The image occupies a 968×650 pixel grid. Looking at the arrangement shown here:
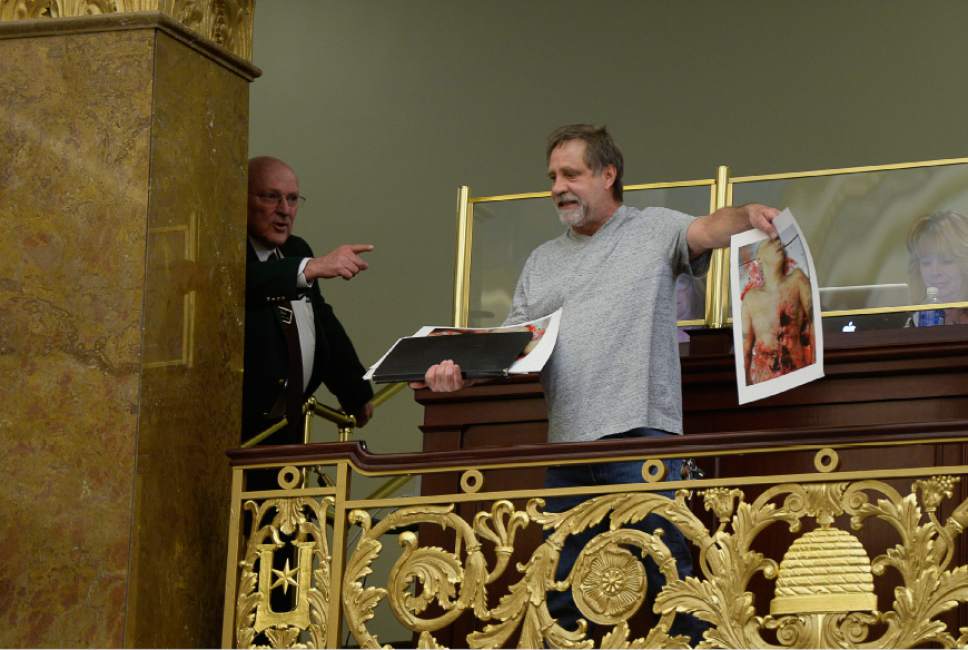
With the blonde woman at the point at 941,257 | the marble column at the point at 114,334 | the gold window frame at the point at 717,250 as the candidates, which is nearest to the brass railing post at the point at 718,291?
the gold window frame at the point at 717,250

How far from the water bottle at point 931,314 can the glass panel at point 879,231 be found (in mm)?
21

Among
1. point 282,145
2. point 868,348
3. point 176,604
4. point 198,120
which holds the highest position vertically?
point 282,145

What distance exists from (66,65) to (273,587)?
6.01 feet

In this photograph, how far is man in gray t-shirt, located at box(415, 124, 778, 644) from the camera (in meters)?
5.68

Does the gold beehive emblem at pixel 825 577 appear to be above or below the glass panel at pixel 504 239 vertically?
below

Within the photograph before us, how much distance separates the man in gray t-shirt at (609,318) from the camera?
18.6 feet

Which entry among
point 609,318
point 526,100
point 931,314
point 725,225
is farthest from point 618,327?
point 526,100

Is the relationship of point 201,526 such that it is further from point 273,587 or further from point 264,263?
point 264,263

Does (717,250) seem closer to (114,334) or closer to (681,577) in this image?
(681,577)

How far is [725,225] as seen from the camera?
575cm

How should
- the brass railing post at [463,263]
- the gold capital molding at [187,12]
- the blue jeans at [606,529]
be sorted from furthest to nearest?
1. the brass railing post at [463,263]
2. the gold capital molding at [187,12]
3. the blue jeans at [606,529]

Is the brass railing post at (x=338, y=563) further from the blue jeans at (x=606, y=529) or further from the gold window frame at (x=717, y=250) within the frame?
the gold window frame at (x=717, y=250)

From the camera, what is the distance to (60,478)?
19.4 feet

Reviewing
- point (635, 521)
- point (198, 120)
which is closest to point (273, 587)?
point (635, 521)
